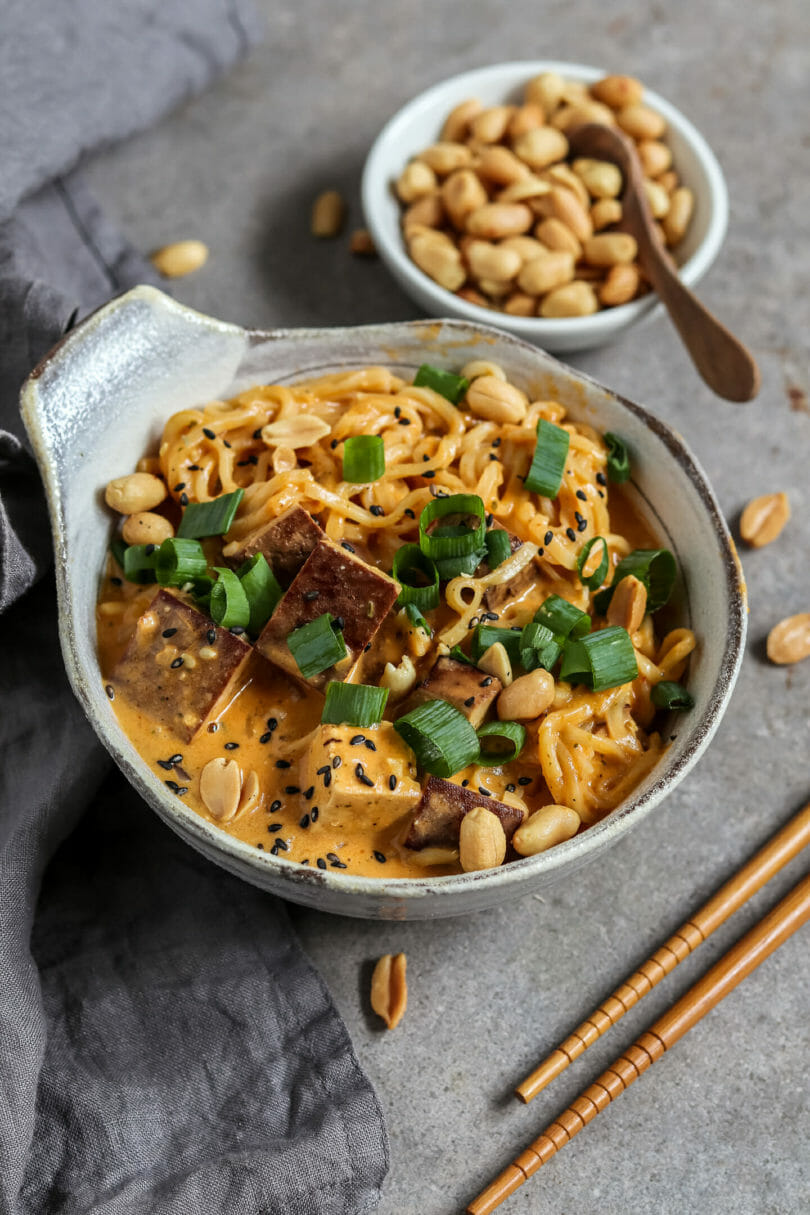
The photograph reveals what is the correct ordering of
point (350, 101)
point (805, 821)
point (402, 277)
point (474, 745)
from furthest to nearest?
point (350, 101) → point (402, 277) → point (805, 821) → point (474, 745)

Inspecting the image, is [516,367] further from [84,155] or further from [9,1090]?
[9,1090]

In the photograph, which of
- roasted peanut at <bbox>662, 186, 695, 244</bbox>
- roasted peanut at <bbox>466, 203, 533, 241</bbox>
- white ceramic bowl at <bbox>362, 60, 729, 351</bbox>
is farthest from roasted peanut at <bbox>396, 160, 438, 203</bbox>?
roasted peanut at <bbox>662, 186, 695, 244</bbox>

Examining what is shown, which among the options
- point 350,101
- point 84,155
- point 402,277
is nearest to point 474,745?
point 402,277

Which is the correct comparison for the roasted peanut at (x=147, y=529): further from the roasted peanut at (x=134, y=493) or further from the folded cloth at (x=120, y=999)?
the folded cloth at (x=120, y=999)

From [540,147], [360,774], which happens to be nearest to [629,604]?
[360,774]

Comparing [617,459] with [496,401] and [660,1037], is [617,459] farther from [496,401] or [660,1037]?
[660,1037]

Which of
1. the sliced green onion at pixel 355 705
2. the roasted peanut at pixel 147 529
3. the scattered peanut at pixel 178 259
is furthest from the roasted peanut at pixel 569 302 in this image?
the sliced green onion at pixel 355 705

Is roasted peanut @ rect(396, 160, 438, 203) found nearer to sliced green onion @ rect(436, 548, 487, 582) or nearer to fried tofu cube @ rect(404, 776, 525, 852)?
sliced green onion @ rect(436, 548, 487, 582)
